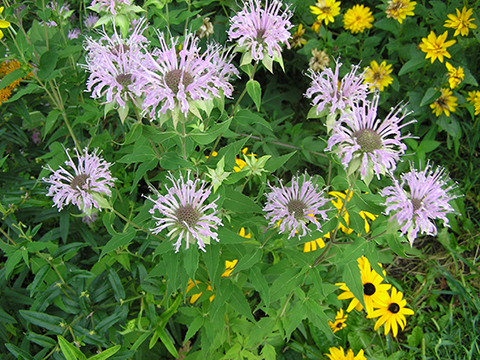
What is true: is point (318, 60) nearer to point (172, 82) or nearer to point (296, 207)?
point (296, 207)

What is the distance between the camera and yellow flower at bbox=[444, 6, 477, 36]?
188 centimetres

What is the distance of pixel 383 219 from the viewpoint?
3.66 feet

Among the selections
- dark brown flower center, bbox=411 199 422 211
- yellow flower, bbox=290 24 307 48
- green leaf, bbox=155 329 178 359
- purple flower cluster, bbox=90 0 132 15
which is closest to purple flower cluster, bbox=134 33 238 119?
purple flower cluster, bbox=90 0 132 15

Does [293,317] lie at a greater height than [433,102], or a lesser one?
lesser

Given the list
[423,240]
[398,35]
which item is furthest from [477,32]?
[423,240]

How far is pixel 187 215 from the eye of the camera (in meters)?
1.07

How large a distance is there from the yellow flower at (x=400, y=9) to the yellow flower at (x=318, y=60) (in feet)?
1.28

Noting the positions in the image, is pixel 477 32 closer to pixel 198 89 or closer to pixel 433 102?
pixel 433 102

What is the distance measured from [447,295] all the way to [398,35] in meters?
1.50

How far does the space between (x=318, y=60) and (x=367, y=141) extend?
3.70 feet

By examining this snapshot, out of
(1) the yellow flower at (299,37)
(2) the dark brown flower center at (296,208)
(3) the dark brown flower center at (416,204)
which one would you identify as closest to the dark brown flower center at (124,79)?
(2) the dark brown flower center at (296,208)

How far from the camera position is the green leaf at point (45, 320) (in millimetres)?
1334

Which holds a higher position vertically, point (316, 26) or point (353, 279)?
point (316, 26)

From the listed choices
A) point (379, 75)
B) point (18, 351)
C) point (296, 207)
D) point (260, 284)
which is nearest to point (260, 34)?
point (296, 207)
